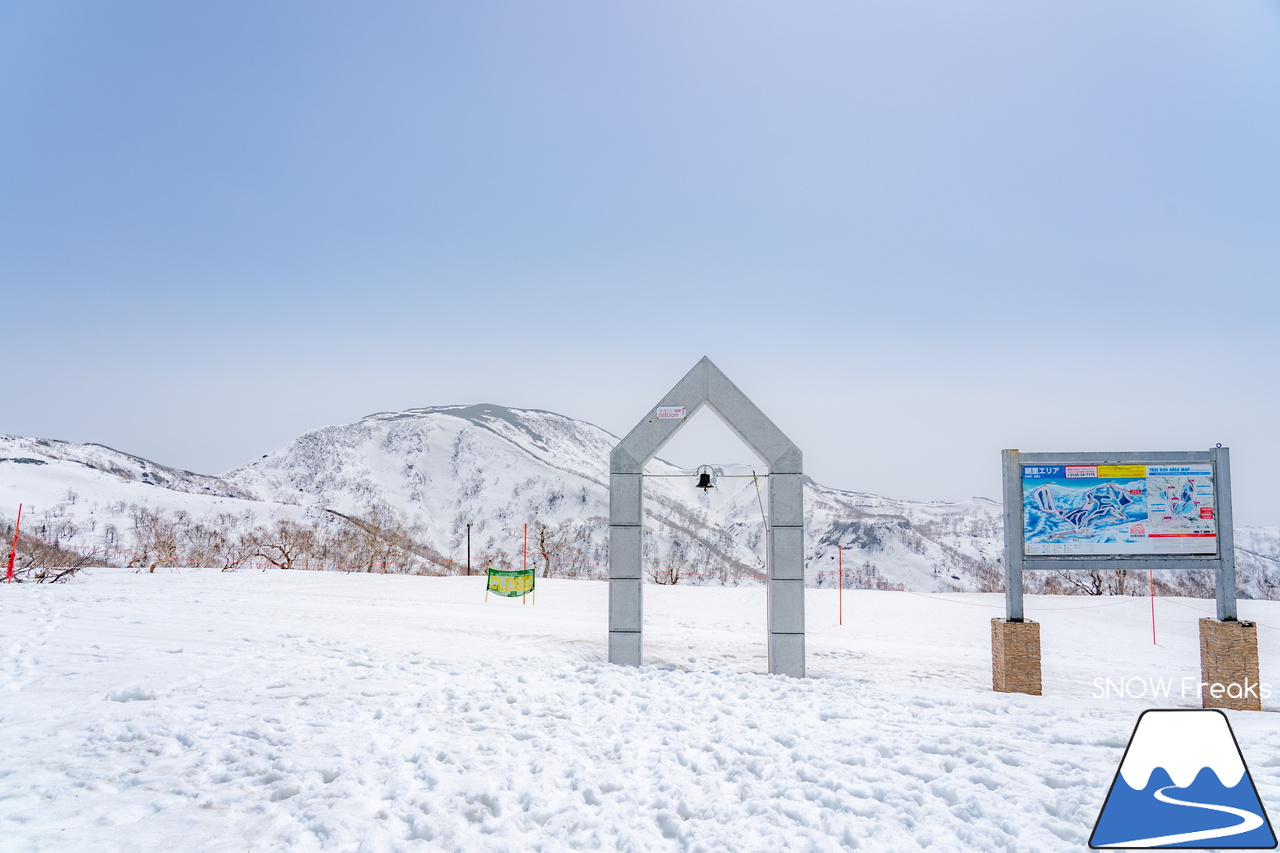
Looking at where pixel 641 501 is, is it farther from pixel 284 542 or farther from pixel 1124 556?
pixel 284 542

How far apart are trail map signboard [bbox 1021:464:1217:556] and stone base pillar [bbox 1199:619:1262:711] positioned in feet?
3.14

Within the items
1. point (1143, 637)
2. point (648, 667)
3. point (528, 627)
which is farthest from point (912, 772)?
point (1143, 637)

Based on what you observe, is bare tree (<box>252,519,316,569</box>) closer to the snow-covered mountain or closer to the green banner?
the snow-covered mountain

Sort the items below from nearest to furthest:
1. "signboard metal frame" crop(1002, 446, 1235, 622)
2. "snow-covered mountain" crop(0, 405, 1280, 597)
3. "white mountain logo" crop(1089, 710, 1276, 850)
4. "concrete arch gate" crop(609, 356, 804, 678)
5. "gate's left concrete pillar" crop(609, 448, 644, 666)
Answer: "white mountain logo" crop(1089, 710, 1276, 850)
"signboard metal frame" crop(1002, 446, 1235, 622)
"concrete arch gate" crop(609, 356, 804, 678)
"gate's left concrete pillar" crop(609, 448, 644, 666)
"snow-covered mountain" crop(0, 405, 1280, 597)

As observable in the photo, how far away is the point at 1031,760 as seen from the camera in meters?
5.55

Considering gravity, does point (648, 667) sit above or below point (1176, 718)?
below

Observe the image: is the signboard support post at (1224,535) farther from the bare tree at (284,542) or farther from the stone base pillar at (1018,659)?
the bare tree at (284,542)

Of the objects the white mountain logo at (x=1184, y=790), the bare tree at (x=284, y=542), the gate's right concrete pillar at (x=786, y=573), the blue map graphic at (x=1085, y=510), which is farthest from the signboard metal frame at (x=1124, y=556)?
the bare tree at (x=284, y=542)

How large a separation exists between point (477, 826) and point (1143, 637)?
57.2ft

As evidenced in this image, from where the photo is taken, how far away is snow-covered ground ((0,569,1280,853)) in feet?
14.5

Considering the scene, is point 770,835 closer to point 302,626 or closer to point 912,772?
point 912,772

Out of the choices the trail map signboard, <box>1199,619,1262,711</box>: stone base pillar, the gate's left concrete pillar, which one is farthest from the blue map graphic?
the gate's left concrete pillar

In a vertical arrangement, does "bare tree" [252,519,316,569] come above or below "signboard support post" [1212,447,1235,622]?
below

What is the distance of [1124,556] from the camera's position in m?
8.73
